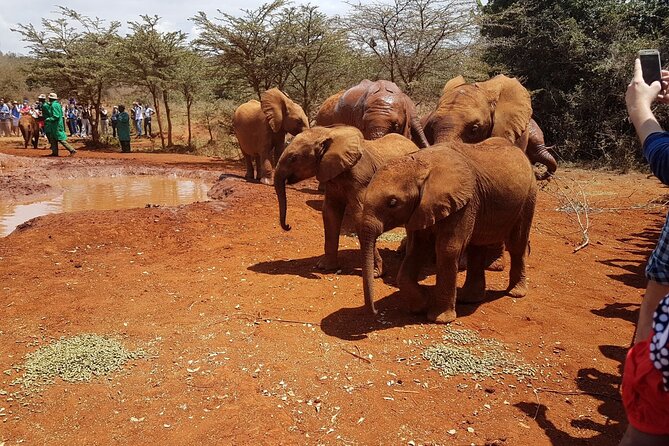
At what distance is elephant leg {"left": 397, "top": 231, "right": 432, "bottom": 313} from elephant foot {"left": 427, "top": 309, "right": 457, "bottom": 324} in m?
0.15

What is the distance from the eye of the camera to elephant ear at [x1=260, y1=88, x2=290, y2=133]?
12070mm

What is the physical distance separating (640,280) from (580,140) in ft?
42.4

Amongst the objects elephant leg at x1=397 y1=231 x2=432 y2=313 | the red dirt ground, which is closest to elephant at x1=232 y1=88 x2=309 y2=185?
the red dirt ground

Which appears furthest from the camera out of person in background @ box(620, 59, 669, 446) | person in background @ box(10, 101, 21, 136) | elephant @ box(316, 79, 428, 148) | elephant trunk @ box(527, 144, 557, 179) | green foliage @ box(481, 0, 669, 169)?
person in background @ box(10, 101, 21, 136)

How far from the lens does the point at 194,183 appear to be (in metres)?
14.4

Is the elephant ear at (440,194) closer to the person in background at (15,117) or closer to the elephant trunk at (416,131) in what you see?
the elephant trunk at (416,131)

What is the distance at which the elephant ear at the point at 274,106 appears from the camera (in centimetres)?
1207

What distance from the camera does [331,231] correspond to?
6562 millimetres

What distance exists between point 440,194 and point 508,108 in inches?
154

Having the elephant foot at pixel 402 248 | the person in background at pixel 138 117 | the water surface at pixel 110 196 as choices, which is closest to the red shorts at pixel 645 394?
the elephant foot at pixel 402 248

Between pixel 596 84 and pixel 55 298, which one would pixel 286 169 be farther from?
pixel 596 84

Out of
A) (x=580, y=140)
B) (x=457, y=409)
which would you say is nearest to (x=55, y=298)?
(x=457, y=409)

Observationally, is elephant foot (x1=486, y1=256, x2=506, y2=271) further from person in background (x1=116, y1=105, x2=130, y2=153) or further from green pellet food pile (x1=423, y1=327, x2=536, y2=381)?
person in background (x1=116, y1=105, x2=130, y2=153)

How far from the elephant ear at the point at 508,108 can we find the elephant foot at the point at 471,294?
117 inches
